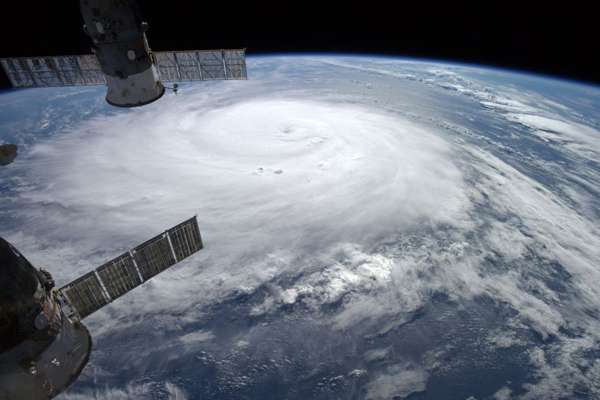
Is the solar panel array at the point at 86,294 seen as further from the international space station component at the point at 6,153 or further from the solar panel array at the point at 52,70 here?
the solar panel array at the point at 52,70

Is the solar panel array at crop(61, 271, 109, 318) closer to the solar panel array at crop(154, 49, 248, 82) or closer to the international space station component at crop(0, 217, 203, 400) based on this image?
the international space station component at crop(0, 217, 203, 400)

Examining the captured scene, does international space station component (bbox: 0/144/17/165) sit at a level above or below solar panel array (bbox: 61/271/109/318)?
above

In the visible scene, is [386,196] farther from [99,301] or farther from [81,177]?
[81,177]

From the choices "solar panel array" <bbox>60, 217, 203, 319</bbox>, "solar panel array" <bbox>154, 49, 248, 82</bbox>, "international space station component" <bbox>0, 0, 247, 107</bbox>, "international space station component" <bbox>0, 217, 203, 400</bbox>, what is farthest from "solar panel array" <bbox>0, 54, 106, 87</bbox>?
"international space station component" <bbox>0, 217, 203, 400</bbox>

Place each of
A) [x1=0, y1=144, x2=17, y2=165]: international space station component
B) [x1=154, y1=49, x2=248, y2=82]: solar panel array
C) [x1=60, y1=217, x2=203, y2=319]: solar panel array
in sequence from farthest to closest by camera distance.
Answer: [x1=154, y1=49, x2=248, y2=82]: solar panel array
[x1=60, y1=217, x2=203, y2=319]: solar panel array
[x1=0, y1=144, x2=17, y2=165]: international space station component

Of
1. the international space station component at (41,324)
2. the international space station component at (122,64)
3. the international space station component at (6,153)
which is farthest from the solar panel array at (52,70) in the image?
the international space station component at (41,324)

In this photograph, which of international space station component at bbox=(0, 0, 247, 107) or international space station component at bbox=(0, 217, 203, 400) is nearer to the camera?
international space station component at bbox=(0, 217, 203, 400)

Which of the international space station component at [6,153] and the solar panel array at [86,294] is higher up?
the international space station component at [6,153]
